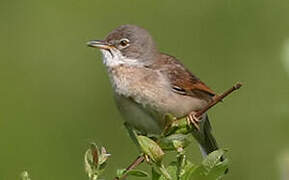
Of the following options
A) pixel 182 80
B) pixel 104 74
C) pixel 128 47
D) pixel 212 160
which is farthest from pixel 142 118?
pixel 104 74

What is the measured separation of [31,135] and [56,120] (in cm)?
33

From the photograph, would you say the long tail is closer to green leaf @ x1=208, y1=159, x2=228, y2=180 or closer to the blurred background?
the blurred background

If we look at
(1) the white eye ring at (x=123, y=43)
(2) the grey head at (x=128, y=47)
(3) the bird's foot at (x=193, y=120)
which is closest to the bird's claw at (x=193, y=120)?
(3) the bird's foot at (x=193, y=120)

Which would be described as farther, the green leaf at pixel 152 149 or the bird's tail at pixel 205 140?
the bird's tail at pixel 205 140

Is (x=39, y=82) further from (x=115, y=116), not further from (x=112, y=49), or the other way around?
(x=112, y=49)

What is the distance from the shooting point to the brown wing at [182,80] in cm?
526

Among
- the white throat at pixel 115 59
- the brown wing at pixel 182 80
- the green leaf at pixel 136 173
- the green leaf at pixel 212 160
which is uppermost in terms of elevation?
the white throat at pixel 115 59

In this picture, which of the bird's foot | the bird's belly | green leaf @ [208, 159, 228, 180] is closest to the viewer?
green leaf @ [208, 159, 228, 180]

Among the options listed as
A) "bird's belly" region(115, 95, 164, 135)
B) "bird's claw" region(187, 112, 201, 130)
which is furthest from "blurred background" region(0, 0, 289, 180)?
"bird's claw" region(187, 112, 201, 130)

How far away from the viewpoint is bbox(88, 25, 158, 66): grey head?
5.53m

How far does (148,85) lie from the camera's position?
5121 millimetres

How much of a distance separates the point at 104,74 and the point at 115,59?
3.41 m

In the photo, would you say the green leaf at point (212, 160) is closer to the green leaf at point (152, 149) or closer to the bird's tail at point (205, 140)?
the green leaf at point (152, 149)

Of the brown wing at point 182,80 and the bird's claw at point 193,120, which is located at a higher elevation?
the brown wing at point 182,80
